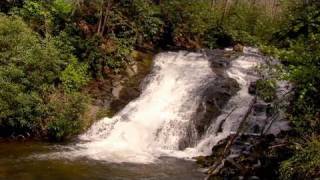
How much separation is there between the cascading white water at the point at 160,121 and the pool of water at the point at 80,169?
88 cm

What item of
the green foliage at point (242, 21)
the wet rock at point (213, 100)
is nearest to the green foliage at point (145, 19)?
the wet rock at point (213, 100)

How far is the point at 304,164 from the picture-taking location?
12555mm

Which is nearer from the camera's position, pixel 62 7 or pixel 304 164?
pixel 304 164

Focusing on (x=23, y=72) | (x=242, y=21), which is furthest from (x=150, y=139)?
(x=242, y=21)

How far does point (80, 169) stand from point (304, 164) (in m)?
7.32

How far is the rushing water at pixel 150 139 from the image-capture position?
1600 centimetres

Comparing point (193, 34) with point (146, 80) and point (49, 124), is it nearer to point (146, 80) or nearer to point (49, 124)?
point (146, 80)

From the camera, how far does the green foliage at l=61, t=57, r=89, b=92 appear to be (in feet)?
73.0

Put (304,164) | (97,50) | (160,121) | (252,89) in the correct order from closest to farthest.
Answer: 1. (304,164)
2. (160,121)
3. (252,89)
4. (97,50)

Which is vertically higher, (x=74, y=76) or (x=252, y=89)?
(x=74, y=76)

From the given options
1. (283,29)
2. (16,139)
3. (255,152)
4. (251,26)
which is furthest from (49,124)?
(251,26)

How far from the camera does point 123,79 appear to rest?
25.3 metres

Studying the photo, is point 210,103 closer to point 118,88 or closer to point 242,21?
point 118,88

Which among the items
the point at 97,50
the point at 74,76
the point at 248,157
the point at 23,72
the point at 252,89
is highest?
the point at 97,50
